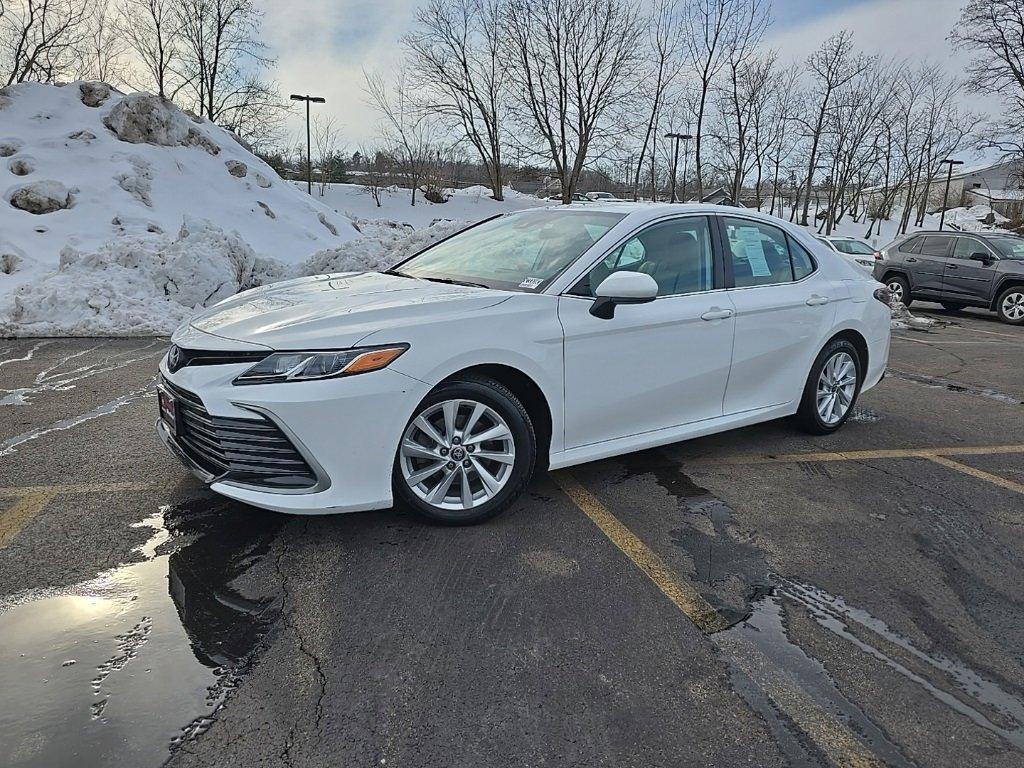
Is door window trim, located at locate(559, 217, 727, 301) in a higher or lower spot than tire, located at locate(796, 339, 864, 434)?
higher

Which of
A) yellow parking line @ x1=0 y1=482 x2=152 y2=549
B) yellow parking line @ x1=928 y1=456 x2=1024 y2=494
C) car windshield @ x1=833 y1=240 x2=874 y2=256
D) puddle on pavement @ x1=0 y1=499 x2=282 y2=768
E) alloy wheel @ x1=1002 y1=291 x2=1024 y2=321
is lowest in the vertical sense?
yellow parking line @ x1=0 y1=482 x2=152 y2=549

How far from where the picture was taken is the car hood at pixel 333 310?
2895mm

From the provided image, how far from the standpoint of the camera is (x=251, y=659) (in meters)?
2.27

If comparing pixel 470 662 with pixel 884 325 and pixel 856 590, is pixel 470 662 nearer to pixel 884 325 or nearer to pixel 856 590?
pixel 856 590

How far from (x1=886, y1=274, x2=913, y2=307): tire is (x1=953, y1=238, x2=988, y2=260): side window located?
3.37 ft

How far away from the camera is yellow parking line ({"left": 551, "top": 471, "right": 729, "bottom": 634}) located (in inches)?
103

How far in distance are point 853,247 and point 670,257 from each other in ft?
59.4

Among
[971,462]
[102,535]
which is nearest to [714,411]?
[971,462]

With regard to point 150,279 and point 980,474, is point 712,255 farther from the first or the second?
point 150,279

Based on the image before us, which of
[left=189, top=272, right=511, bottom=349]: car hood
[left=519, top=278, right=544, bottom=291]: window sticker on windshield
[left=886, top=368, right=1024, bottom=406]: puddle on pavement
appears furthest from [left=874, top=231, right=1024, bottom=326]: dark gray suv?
[left=189, top=272, right=511, bottom=349]: car hood

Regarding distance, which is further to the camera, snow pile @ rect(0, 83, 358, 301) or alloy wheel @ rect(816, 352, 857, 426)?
snow pile @ rect(0, 83, 358, 301)

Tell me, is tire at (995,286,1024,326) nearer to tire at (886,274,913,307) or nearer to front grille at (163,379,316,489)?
tire at (886,274,913,307)

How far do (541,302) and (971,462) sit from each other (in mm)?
3290

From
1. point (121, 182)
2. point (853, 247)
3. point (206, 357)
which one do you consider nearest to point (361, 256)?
point (121, 182)
